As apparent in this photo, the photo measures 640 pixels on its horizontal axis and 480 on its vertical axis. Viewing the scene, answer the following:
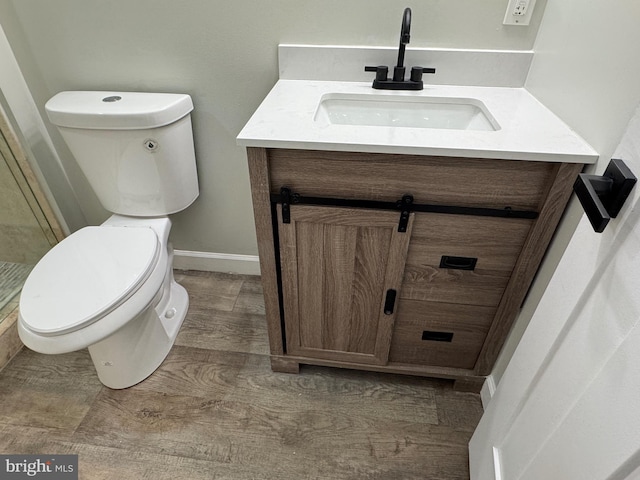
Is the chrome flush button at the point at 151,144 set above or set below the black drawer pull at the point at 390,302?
above

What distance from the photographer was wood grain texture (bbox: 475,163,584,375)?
2.82ft

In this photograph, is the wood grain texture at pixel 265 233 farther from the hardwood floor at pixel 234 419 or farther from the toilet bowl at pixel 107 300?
the toilet bowl at pixel 107 300

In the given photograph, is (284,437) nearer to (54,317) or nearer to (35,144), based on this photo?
(54,317)

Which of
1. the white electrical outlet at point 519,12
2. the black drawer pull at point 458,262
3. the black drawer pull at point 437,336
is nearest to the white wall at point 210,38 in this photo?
the white electrical outlet at point 519,12

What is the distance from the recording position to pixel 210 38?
1.23m

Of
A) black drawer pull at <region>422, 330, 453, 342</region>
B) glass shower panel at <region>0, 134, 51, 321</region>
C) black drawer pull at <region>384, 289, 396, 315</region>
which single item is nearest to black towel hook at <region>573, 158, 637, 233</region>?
black drawer pull at <region>384, 289, 396, 315</region>

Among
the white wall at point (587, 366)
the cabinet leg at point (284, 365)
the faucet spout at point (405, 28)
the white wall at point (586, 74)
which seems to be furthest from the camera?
the cabinet leg at point (284, 365)

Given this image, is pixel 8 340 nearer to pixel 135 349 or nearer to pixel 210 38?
pixel 135 349

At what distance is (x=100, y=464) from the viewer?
1.13 metres

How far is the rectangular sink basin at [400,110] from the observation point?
1146 mm

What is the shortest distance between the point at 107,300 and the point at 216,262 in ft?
2.41

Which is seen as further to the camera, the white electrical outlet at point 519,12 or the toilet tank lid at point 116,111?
the toilet tank lid at point 116,111

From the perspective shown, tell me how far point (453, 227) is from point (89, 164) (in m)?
1.22
